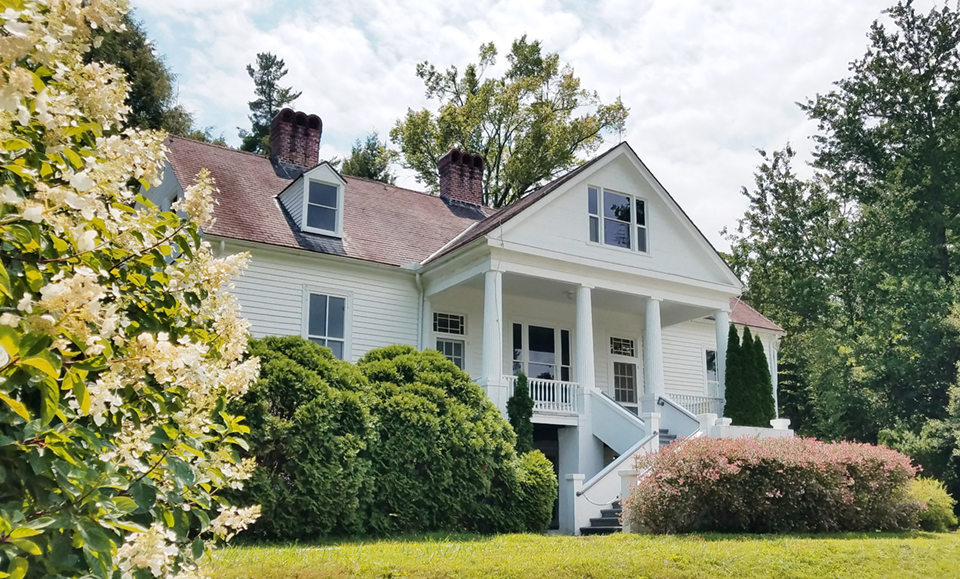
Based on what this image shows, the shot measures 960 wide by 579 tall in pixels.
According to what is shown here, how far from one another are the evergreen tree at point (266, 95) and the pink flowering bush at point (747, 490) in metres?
39.1

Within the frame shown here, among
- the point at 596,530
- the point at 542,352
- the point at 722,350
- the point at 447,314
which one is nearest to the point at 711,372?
the point at 722,350

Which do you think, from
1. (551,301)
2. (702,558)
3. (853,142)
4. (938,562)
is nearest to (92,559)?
(702,558)

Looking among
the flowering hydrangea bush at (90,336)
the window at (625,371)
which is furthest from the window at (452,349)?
the flowering hydrangea bush at (90,336)

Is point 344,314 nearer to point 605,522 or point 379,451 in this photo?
point 379,451

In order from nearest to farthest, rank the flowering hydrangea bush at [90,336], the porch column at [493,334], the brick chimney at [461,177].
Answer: the flowering hydrangea bush at [90,336]
the porch column at [493,334]
the brick chimney at [461,177]

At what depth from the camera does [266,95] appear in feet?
165

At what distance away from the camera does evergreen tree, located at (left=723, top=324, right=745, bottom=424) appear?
20.3 metres

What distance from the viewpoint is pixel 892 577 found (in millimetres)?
9766

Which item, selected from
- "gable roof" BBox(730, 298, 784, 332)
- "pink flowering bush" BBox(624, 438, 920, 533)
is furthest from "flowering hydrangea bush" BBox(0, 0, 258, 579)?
"gable roof" BBox(730, 298, 784, 332)

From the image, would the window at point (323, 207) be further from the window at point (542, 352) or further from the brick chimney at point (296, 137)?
the window at point (542, 352)

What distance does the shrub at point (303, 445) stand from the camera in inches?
425

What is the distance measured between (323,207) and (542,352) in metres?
7.07

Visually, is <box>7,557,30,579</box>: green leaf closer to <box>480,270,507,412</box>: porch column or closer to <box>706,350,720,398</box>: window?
<box>480,270,507,412</box>: porch column

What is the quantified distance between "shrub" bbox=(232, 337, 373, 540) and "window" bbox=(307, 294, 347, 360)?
621 centimetres
